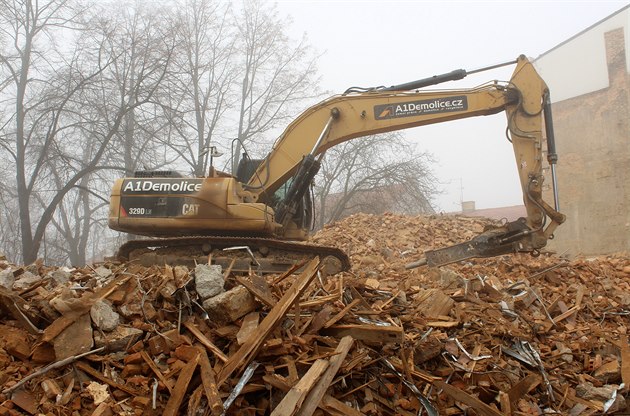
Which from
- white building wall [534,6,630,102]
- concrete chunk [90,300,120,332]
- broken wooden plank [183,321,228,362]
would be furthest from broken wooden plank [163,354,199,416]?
white building wall [534,6,630,102]

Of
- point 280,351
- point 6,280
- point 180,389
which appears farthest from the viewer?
point 6,280

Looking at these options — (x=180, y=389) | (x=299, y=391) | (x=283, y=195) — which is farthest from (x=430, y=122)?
(x=180, y=389)

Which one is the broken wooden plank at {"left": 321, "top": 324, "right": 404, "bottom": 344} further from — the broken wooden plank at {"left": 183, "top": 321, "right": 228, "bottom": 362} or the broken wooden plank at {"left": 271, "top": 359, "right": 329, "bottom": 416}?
the broken wooden plank at {"left": 183, "top": 321, "right": 228, "bottom": 362}

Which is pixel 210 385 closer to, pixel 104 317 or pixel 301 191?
pixel 104 317

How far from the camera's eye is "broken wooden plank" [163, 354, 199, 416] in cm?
306

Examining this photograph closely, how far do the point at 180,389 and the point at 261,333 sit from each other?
63 cm

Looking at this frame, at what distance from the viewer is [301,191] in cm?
764

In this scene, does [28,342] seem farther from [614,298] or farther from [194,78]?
[194,78]

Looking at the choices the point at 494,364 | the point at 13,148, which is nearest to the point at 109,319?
the point at 494,364

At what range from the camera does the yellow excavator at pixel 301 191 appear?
7.19m

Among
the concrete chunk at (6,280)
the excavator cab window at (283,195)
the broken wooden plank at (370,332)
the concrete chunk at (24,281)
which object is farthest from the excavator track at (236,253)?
the broken wooden plank at (370,332)

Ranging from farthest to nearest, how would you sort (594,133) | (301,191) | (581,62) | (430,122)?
(581,62) < (594,133) < (430,122) < (301,191)

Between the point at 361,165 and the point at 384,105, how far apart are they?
19.0 meters

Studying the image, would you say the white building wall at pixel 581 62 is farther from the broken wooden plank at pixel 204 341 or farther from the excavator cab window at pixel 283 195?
the broken wooden plank at pixel 204 341
